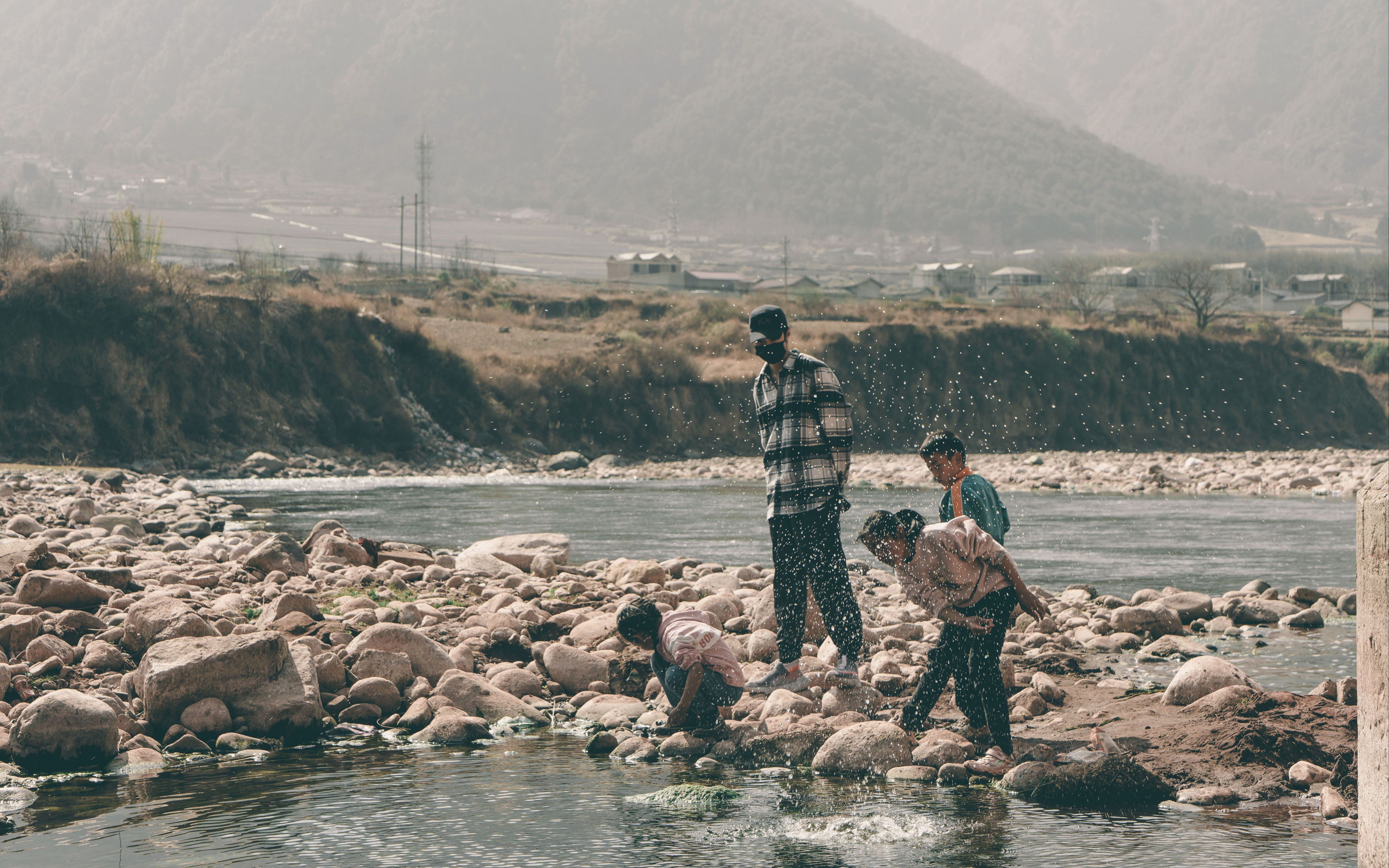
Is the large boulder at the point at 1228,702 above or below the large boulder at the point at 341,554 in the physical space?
below

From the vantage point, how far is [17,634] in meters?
8.12

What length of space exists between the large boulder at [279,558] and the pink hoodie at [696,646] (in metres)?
5.55

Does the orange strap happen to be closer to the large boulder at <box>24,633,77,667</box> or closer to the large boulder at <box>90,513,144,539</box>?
the large boulder at <box>24,633,77,667</box>

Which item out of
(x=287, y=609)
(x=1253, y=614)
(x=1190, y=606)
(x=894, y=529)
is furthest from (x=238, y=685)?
(x=1253, y=614)

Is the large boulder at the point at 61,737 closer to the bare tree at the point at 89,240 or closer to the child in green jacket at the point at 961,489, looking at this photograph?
the child in green jacket at the point at 961,489

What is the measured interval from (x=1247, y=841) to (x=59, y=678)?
6.40 metres

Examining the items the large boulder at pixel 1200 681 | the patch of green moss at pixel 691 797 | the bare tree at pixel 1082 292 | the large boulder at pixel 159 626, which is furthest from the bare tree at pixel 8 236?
the bare tree at pixel 1082 292

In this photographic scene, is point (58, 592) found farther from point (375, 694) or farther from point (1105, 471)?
point (1105, 471)

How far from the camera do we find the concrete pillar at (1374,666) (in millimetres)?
3268

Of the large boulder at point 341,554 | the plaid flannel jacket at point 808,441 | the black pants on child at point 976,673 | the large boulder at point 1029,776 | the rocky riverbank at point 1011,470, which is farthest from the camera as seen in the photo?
the rocky riverbank at point 1011,470

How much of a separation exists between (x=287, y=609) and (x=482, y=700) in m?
2.00

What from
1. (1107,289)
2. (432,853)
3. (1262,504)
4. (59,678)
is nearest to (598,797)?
(432,853)

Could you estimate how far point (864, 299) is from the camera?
85562 mm

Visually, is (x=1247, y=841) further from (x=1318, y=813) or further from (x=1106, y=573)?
(x=1106, y=573)
